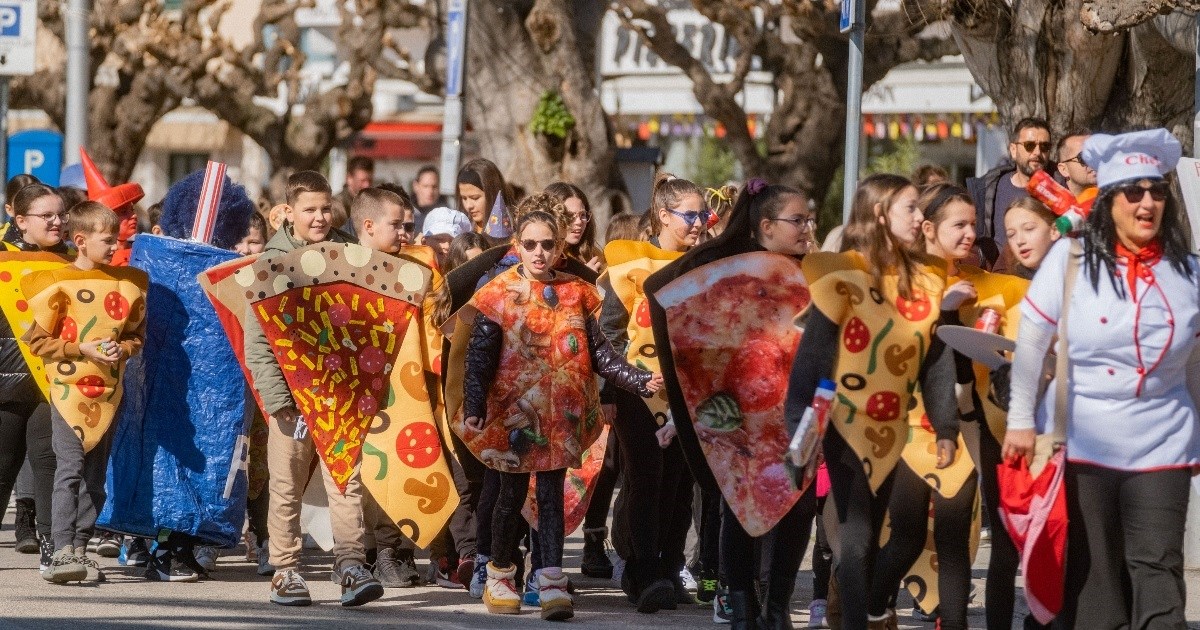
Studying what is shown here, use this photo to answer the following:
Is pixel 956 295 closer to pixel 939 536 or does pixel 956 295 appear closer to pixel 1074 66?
pixel 939 536

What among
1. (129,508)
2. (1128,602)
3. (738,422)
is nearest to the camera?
(1128,602)

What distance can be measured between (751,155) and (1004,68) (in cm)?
803

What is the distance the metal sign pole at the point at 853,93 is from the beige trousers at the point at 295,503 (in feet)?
9.64

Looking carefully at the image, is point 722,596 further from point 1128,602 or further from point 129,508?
point 129,508

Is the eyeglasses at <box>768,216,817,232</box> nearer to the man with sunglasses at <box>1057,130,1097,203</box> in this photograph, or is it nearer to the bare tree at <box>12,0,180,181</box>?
the man with sunglasses at <box>1057,130,1097,203</box>

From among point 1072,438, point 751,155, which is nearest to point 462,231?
point 1072,438

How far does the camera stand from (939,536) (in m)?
6.36

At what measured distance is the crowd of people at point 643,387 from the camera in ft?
18.8

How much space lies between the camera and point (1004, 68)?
35.3 feet

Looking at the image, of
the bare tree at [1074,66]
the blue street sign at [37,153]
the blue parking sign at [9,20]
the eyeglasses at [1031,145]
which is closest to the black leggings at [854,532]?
the eyeglasses at [1031,145]

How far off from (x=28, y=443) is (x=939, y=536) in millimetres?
4559

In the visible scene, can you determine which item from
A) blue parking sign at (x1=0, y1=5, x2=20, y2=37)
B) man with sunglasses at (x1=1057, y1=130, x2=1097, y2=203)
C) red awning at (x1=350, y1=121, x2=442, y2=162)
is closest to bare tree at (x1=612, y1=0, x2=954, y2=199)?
blue parking sign at (x1=0, y1=5, x2=20, y2=37)

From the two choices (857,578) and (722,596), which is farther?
(722,596)

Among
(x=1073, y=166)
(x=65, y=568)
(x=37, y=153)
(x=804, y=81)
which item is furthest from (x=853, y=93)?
(x=804, y=81)
